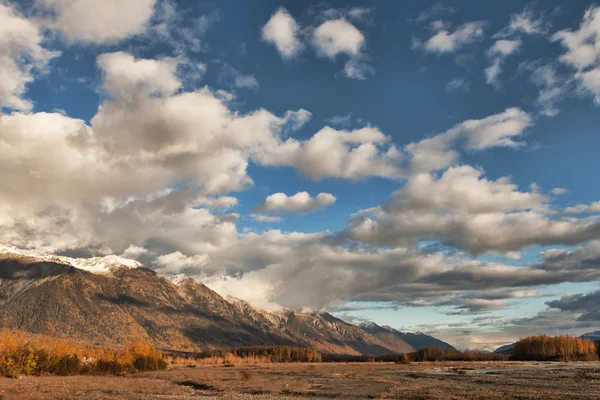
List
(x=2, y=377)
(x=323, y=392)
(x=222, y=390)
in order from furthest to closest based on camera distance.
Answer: (x=2, y=377), (x=222, y=390), (x=323, y=392)

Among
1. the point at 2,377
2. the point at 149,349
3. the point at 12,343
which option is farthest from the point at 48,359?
the point at 149,349

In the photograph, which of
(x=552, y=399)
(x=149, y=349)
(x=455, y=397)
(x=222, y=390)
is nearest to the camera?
(x=552, y=399)

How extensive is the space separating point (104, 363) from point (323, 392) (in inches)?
3842

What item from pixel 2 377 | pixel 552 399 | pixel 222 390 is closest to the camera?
pixel 552 399

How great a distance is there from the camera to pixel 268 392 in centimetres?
6631

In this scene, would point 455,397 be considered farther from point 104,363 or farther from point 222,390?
point 104,363

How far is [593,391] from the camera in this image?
56.6 meters

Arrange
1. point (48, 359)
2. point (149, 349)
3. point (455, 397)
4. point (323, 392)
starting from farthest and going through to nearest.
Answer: point (149, 349) < point (48, 359) < point (323, 392) < point (455, 397)

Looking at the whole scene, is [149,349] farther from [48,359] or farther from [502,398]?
[502,398]

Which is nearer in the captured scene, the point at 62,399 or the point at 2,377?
the point at 62,399

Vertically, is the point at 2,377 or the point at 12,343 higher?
the point at 12,343

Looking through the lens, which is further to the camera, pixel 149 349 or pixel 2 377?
pixel 149 349

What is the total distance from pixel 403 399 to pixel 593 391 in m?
24.8

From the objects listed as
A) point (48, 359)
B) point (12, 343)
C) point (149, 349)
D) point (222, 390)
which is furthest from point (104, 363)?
point (222, 390)
